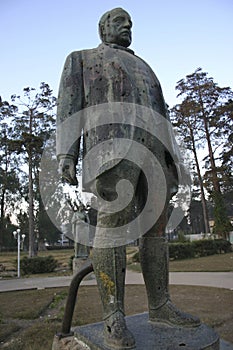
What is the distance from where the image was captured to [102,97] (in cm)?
225

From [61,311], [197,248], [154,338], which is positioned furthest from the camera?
[197,248]

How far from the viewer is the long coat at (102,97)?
217 cm

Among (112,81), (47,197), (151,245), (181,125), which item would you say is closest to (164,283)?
(151,245)

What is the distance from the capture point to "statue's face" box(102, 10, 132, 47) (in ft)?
8.02

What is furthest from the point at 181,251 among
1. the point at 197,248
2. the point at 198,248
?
the point at 198,248

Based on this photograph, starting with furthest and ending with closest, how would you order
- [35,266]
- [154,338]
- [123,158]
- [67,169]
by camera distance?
[35,266]
[67,169]
[123,158]
[154,338]

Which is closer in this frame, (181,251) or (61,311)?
(61,311)

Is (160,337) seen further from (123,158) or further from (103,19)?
(103,19)

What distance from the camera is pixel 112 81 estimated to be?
2.26 meters

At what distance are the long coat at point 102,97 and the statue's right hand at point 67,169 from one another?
0.16 ft

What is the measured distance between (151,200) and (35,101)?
23.2 meters

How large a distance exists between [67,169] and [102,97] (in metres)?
0.56

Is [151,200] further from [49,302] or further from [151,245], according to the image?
[49,302]

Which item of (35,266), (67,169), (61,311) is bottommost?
(35,266)
